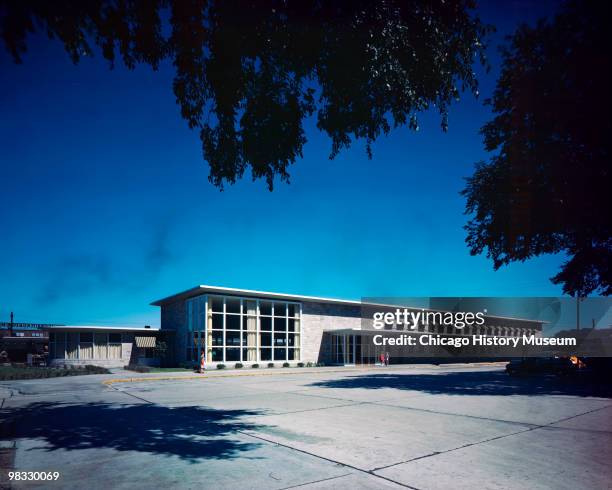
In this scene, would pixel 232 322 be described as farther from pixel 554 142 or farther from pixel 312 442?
pixel 312 442

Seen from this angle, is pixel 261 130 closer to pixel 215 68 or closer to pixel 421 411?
pixel 215 68

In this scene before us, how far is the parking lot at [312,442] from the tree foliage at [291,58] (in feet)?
17.1

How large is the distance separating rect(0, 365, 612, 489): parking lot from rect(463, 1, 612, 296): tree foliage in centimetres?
782

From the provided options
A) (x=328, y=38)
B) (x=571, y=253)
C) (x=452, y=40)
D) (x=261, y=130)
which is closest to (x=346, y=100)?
(x=328, y=38)

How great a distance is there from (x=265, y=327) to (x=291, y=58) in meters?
30.8

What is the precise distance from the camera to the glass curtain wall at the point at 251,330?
32781 millimetres

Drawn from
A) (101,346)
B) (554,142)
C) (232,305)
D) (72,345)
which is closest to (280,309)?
(232,305)

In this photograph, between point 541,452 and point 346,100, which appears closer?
point 541,452

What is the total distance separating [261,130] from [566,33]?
1549 centimetres

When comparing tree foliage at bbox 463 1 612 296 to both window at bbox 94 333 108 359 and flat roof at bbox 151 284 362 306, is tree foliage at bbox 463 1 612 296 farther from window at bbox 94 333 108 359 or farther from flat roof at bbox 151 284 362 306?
window at bbox 94 333 108 359

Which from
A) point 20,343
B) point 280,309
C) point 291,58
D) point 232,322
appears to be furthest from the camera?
point 20,343

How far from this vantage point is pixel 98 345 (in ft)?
113

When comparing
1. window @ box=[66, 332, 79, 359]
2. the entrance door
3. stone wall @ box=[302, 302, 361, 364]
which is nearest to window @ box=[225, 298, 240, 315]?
stone wall @ box=[302, 302, 361, 364]

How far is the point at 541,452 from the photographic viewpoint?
6914mm
